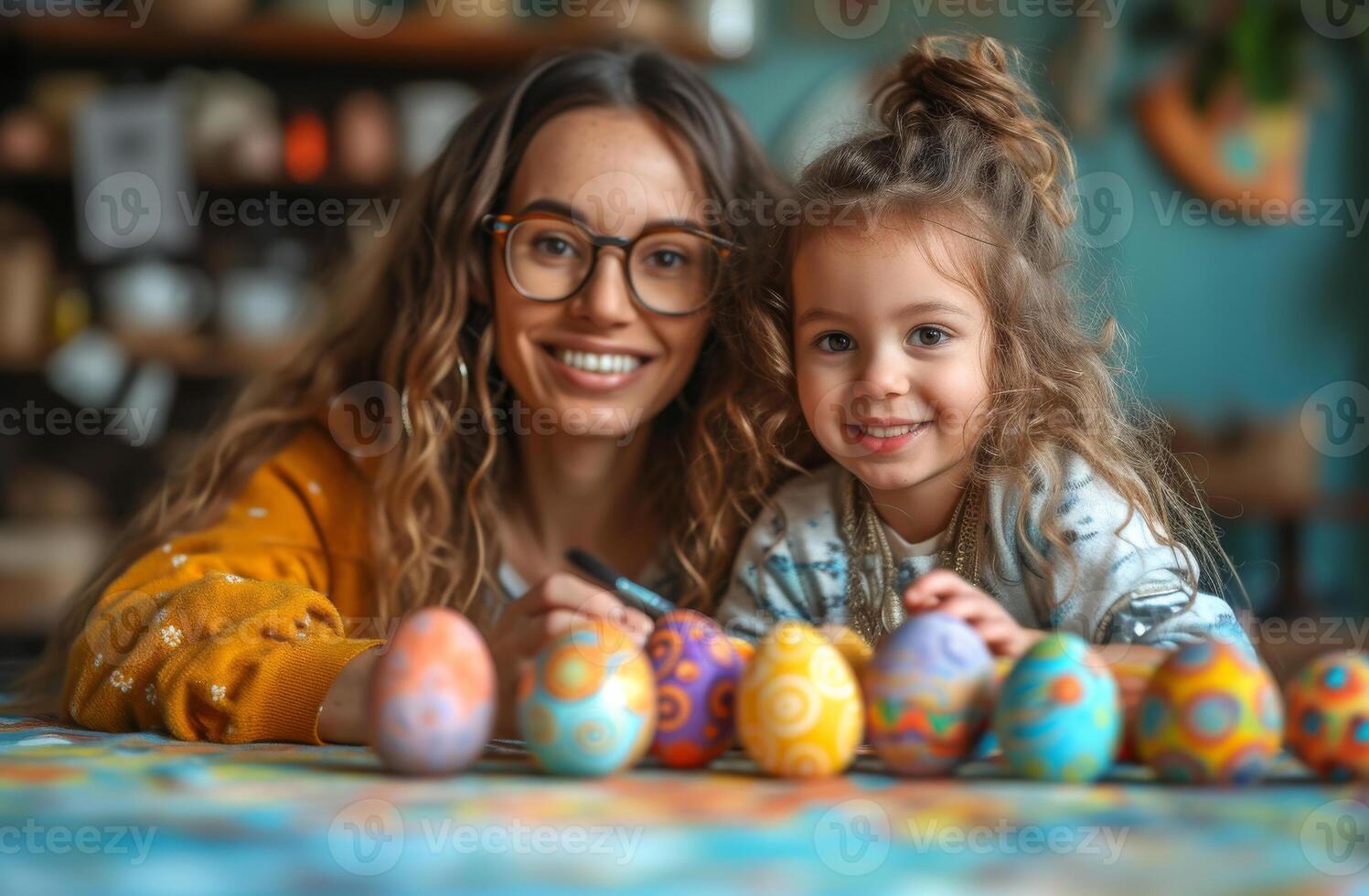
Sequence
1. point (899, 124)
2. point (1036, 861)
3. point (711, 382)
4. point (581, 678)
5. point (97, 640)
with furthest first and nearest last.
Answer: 1. point (711, 382)
2. point (899, 124)
3. point (97, 640)
4. point (581, 678)
5. point (1036, 861)

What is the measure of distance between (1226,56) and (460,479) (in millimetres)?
2861

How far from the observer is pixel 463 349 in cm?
147

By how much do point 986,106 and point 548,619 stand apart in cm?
62

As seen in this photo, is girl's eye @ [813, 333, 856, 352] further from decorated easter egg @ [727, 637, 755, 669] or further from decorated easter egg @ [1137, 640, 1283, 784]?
decorated easter egg @ [1137, 640, 1283, 784]

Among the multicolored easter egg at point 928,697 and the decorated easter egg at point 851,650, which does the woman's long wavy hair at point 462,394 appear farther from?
the multicolored easter egg at point 928,697

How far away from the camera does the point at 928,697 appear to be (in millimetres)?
763

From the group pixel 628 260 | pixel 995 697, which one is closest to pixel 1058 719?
pixel 995 697

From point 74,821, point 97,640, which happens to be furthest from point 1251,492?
point 74,821

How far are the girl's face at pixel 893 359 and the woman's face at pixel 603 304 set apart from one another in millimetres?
244

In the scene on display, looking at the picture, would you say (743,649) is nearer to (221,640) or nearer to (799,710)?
(799,710)

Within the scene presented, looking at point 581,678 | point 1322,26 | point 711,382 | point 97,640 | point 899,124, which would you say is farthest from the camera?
point 1322,26

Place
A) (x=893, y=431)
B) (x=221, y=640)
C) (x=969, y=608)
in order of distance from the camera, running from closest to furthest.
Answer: (x=969, y=608) < (x=221, y=640) < (x=893, y=431)

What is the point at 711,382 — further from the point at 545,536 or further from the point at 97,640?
the point at 97,640

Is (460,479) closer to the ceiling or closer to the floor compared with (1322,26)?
closer to the floor
